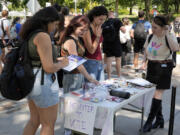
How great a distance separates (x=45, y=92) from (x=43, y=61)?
292 mm

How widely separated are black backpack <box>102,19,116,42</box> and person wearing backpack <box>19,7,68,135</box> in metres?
3.67

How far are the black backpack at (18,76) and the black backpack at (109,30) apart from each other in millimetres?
3841

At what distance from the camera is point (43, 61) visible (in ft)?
7.54

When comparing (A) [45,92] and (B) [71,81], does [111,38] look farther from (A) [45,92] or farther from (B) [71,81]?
(A) [45,92]

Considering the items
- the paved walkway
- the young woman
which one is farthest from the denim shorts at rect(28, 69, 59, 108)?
the paved walkway

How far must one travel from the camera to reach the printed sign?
8.45 feet

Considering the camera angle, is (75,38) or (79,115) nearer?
(79,115)

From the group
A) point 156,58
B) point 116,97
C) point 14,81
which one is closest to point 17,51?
point 14,81

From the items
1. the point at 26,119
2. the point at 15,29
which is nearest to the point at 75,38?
the point at 26,119

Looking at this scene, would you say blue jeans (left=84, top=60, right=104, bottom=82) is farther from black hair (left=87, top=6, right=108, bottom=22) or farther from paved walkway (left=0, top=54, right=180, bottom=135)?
paved walkway (left=0, top=54, right=180, bottom=135)

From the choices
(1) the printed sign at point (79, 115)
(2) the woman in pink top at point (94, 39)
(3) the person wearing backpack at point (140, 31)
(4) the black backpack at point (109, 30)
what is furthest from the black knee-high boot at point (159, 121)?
(3) the person wearing backpack at point (140, 31)

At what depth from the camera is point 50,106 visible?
246 centimetres

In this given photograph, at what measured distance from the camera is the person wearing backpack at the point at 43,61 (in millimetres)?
2275

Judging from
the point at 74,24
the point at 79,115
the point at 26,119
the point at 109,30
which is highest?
the point at 74,24
